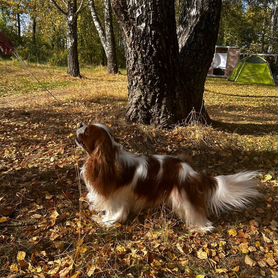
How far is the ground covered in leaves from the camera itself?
2.65 metres

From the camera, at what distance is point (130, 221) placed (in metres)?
3.13

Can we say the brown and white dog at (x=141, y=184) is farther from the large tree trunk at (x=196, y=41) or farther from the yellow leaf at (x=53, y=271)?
the large tree trunk at (x=196, y=41)

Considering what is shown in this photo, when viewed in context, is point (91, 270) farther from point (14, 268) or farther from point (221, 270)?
point (221, 270)

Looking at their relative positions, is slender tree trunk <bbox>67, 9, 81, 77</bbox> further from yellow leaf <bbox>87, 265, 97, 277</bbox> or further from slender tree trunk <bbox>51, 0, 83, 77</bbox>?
yellow leaf <bbox>87, 265, 97, 277</bbox>

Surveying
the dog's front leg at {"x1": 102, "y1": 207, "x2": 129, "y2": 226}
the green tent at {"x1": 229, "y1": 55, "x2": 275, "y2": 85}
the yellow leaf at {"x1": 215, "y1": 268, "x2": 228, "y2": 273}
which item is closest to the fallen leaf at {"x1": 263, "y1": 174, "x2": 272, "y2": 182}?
the yellow leaf at {"x1": 215, "y1": 268, "x2": 228, "y2": 273}

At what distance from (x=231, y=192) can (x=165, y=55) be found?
7.28ft

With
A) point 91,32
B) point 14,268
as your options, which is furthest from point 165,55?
point 91,32

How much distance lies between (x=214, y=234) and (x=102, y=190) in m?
1.12

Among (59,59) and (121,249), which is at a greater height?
(59,59)

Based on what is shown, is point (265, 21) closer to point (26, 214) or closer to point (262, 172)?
point (262, 172)

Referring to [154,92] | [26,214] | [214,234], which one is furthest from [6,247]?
[154,92]

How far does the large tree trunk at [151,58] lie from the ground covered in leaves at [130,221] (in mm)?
330

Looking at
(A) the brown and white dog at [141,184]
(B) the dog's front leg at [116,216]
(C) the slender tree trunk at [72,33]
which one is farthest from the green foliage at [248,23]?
(B) the dog's front leg at [116,216]

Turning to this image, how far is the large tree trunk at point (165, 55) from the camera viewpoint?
4.33 metres
